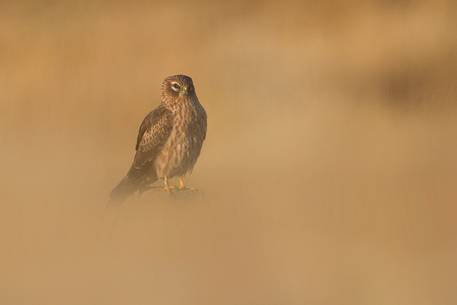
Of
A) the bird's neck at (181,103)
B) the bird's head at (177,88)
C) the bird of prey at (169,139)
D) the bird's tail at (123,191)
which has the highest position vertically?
the bird's head at (177,88)

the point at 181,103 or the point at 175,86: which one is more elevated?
the point at 175,86

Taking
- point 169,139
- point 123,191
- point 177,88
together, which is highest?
point 177,88

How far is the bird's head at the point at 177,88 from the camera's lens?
7746 millimetres

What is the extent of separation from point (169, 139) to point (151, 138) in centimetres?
14

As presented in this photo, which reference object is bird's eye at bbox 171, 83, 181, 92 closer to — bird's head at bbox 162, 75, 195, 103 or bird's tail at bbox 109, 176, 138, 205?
bird's head at bbox 162, 75, 195, 103

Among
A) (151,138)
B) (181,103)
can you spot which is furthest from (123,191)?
(181,103)

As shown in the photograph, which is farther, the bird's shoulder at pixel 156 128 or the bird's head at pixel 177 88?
the bird's shoulder at pixel 156 128

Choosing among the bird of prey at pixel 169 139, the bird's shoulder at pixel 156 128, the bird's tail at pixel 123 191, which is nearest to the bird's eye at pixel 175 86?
the bird of prey at pixel 169 139

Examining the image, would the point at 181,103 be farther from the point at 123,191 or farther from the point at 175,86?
the point at 123,191

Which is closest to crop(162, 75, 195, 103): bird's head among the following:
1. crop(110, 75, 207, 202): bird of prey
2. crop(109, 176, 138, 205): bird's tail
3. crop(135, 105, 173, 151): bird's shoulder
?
crop(110, 75, 207, 202): bird of prey

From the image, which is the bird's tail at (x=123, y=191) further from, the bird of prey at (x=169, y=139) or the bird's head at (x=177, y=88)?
the bird's head at (x=177, y=88)

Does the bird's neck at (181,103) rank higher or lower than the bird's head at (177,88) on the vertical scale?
lower

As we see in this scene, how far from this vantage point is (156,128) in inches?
312

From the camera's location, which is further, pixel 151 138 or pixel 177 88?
pixel 151 138
